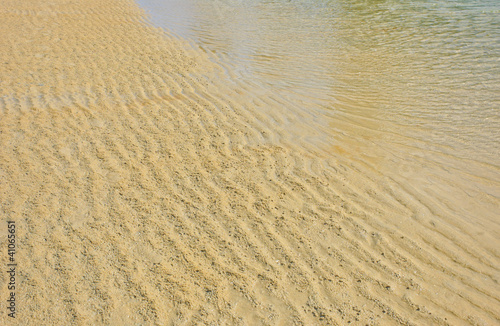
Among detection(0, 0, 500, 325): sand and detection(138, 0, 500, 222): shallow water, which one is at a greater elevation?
detection(138, 0, 500, 222): shallow water

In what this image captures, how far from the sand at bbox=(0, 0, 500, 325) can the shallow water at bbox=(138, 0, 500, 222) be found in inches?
15.4

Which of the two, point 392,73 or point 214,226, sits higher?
point 392,73

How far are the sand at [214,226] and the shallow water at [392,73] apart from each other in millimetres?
390

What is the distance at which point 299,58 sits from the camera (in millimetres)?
8484

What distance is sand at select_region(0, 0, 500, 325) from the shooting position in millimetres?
2854

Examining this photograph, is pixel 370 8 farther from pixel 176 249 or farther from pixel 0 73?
pixel 176 249

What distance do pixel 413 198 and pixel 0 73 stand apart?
23.4ft

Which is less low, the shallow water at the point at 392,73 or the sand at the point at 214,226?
the shallow water at the point at 392,73

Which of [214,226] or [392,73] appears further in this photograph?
[392,73]

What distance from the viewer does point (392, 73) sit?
7.51 metres

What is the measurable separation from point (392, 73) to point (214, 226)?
5.53 meters

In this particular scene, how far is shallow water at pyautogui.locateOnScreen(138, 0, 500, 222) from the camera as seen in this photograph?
4559mm

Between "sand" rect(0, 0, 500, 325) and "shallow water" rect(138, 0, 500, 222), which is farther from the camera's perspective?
"shallow water" rect(138, 0, 500, 222)

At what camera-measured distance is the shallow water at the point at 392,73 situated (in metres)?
4.56
